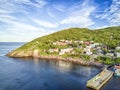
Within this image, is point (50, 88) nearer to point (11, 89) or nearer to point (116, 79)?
point (11, 89)

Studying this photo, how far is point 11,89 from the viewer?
4962 cm

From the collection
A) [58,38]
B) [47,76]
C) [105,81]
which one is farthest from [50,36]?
[105,81]

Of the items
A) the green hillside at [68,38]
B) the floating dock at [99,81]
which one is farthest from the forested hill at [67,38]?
the floating dock at [99,81]

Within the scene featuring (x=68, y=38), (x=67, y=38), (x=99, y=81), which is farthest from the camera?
(x=67, y=38)

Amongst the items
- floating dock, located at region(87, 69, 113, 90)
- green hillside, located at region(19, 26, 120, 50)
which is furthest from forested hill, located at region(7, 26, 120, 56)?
floating dock, located at region(87, 69, 113, 90)

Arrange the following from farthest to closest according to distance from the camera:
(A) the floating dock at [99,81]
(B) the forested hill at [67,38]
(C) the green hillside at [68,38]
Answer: (C) the green hillside at [68,38] < (B) the forested hill at [67,38] < (A) the floating dock at [99,81]

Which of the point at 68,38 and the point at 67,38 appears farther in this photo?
the point at 67,38

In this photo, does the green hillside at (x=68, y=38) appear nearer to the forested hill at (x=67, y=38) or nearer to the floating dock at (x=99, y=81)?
the forested hill at (x=67, y=38)

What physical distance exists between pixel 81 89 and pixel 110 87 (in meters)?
10.8

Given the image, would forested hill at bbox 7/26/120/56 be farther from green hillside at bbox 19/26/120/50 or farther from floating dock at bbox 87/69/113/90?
floating dock at bbox 87/69/113/90

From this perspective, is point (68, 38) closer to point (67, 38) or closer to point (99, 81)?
point (67, 38)

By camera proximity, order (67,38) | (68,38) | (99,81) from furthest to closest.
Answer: (67,38)
(68,38)
(99,81)

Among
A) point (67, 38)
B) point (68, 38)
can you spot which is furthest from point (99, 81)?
point (67, 38)

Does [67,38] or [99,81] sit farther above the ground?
[67,38]
